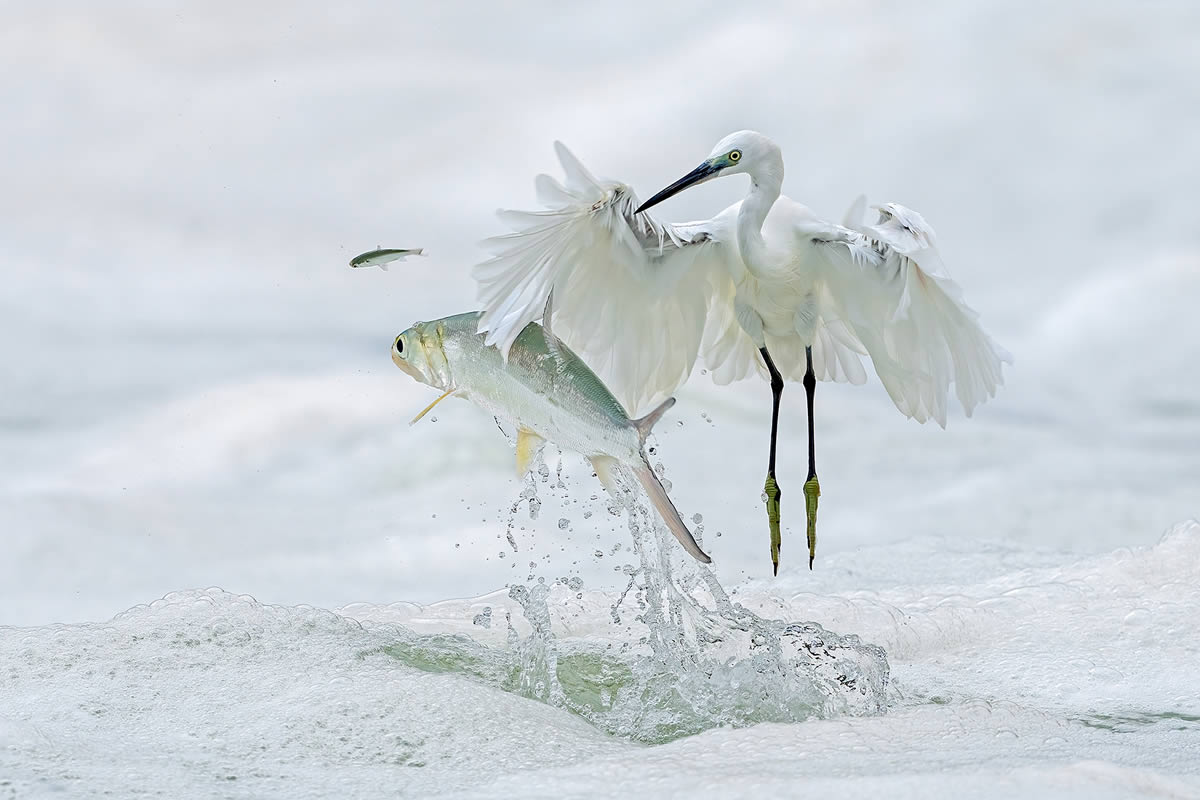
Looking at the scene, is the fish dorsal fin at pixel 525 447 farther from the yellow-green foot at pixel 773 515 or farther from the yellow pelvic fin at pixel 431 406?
the yellow-green foot at pixel 773 515

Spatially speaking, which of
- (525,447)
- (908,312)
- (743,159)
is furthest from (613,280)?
(525,447)

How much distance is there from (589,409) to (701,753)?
0.79 meters

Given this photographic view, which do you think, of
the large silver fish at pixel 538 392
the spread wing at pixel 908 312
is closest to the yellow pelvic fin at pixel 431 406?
the large silver fish at pixel 538 392

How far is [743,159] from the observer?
3.87 metres

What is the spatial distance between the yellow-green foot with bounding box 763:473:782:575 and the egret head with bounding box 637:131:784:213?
41.0 inches

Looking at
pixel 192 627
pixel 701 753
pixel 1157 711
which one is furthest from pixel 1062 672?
pixel 192 627

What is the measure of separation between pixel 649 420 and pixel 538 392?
272 mm

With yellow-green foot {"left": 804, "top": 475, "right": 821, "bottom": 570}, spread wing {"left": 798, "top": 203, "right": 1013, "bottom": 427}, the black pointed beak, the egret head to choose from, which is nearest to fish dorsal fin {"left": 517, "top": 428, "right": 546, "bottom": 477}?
the black pointed beak

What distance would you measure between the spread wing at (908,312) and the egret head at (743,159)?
24 cm

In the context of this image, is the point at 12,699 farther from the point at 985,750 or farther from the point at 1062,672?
the point at 1062,672

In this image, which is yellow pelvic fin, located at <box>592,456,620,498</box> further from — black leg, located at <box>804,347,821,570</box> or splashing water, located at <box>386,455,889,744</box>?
black leg, located at <box>804,347,821,570</box>

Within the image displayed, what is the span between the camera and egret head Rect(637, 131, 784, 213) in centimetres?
379

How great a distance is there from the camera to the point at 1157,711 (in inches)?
145

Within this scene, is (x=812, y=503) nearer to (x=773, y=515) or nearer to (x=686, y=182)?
(x=773, y=515)
